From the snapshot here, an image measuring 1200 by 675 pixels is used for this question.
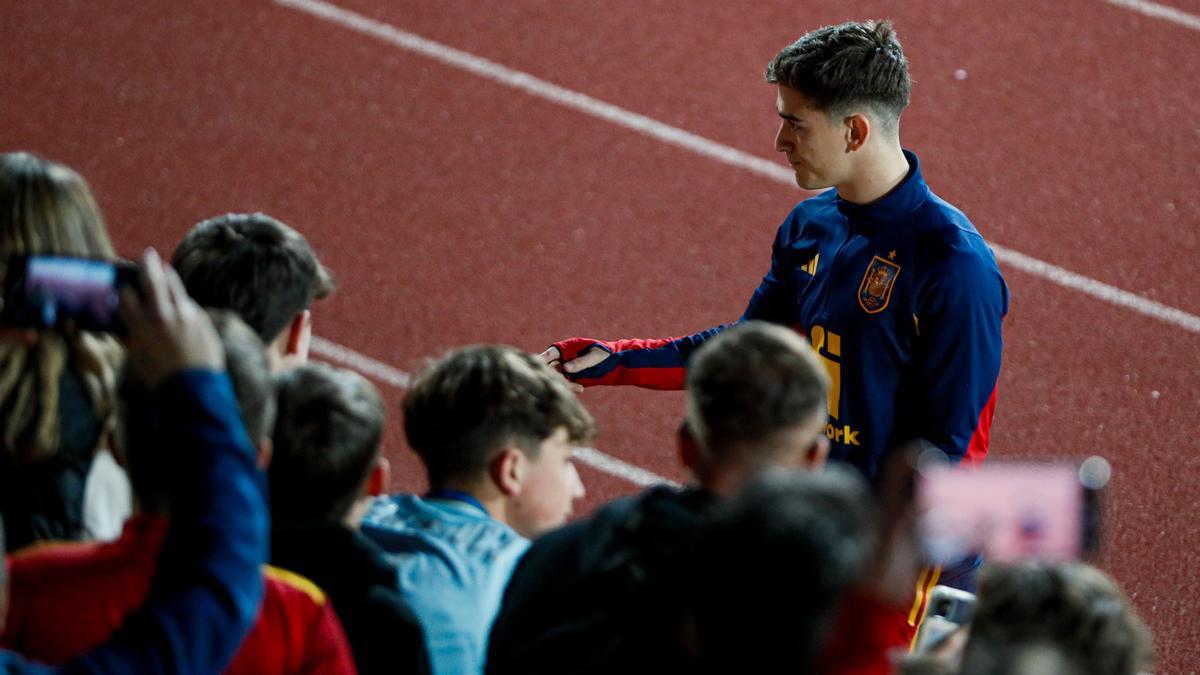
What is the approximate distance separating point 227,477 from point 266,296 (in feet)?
3.59

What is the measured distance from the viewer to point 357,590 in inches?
90.2

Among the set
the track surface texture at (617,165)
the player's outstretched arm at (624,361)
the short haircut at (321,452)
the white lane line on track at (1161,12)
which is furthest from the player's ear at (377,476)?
the white lane line on track at (1161,12)

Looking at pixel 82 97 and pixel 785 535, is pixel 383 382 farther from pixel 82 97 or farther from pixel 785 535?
pixel 785 535

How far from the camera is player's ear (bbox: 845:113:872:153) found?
11.3ft

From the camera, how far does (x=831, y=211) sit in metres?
3.60

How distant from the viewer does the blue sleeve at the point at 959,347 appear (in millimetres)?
3201

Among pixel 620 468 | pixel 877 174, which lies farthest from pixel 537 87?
pixel 877 174

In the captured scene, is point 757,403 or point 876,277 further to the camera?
point 876,277

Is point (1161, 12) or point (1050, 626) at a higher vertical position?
point (1161, 12)

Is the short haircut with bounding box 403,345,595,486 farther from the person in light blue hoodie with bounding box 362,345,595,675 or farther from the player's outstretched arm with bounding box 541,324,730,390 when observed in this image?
the player's outstretched arm with bounding box 541,324,730,390

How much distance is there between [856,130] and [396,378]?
2428 mm

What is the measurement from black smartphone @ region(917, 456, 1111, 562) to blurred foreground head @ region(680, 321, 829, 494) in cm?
47

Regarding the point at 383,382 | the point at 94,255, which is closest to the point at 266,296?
the point at 94,255

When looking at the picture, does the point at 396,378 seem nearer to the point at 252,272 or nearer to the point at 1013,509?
the point at 252,272
